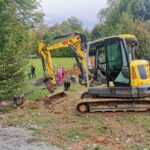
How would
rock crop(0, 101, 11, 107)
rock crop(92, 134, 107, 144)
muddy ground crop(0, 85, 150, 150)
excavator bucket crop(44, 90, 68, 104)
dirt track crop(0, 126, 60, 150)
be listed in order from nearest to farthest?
dirt track crop(0, 126, 60, 150)
muddy ground crop(0, 85, 150, 150)
rock crop(92, 134, 107, 144)
excavator bucket crop(44, 90, 68, 104)
rock crop(0, 101, 11, 107)

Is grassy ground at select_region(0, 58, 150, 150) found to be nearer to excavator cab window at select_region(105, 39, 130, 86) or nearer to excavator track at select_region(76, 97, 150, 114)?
excavator track at select_region(76, 97, 150, 114)

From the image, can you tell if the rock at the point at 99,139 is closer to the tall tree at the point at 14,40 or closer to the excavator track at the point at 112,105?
the excavator track at the point at 112,105

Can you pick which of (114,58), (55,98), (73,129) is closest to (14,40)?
(55,98)

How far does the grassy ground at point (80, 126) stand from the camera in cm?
931

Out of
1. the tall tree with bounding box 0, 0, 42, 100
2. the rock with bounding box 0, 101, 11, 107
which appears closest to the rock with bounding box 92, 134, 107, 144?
the rock with bounding box 0, 101, 11, 107

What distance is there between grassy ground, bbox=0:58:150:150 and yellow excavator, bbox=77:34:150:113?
357 mm

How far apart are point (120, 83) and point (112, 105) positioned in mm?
813

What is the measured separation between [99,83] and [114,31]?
21759mm

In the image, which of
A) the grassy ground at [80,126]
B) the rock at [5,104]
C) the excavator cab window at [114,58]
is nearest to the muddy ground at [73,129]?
the grassy ground at [80,126]

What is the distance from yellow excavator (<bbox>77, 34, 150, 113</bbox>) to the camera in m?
12.3

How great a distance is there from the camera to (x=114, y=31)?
34.3 meters

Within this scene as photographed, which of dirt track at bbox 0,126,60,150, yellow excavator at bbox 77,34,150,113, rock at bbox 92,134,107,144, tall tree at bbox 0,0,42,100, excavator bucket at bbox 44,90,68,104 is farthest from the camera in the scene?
tall tree at bbox 0,0,42,100

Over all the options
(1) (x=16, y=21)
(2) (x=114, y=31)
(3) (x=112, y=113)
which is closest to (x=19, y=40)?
(1) (x=16, y=21)

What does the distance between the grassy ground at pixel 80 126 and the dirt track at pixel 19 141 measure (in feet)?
0.97
